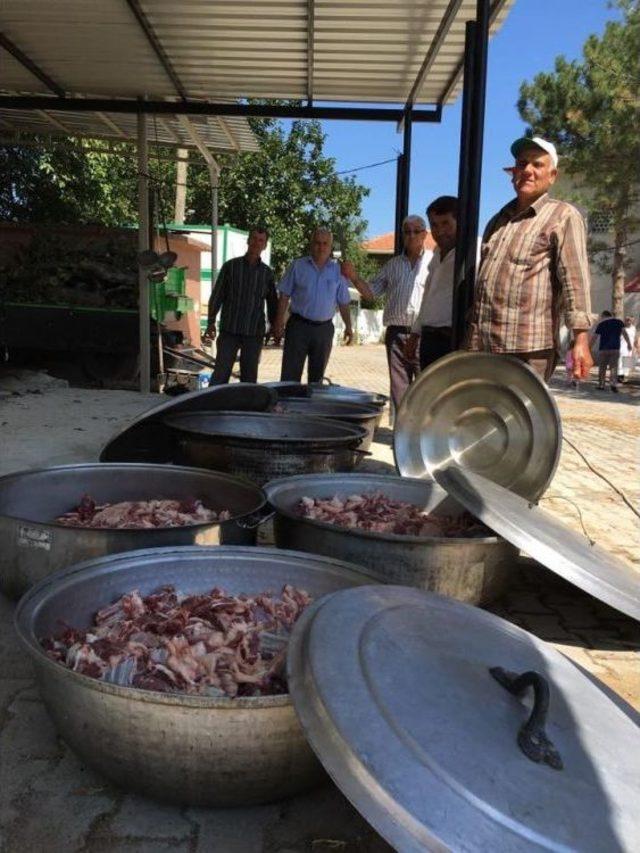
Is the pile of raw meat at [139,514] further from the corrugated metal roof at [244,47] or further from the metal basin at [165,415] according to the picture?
the corrugated metal roof at [244,47]

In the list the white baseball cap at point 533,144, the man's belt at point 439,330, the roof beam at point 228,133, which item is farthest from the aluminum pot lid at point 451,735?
the roof beam at point 228,133

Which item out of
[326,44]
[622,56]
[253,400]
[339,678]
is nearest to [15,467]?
[253,400]

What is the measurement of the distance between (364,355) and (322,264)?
20759 millimetres

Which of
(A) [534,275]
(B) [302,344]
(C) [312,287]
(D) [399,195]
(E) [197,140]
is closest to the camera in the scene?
(A) [534,275]

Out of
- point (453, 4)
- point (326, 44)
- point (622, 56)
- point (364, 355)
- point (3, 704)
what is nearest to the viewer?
point (3, 704)

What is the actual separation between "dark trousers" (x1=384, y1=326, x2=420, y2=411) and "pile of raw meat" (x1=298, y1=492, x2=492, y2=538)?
119 inches

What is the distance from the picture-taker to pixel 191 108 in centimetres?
878

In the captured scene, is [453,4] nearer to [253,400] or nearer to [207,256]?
[253,400]

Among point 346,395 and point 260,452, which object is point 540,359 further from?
point 346,395

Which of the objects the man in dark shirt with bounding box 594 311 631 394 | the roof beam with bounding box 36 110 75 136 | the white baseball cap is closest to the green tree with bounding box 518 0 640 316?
the man in dark shirt with bounding box 594 311 631 394

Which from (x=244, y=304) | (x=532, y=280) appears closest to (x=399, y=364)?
(x=244, y=304)

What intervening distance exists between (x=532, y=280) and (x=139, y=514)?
8.24ft

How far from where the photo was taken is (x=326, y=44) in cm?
698

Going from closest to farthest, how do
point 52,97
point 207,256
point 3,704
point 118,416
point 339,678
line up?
1. point 339,678
2. point 3,704
3. point 118,416
4. point 52,97
5. point 207,256
